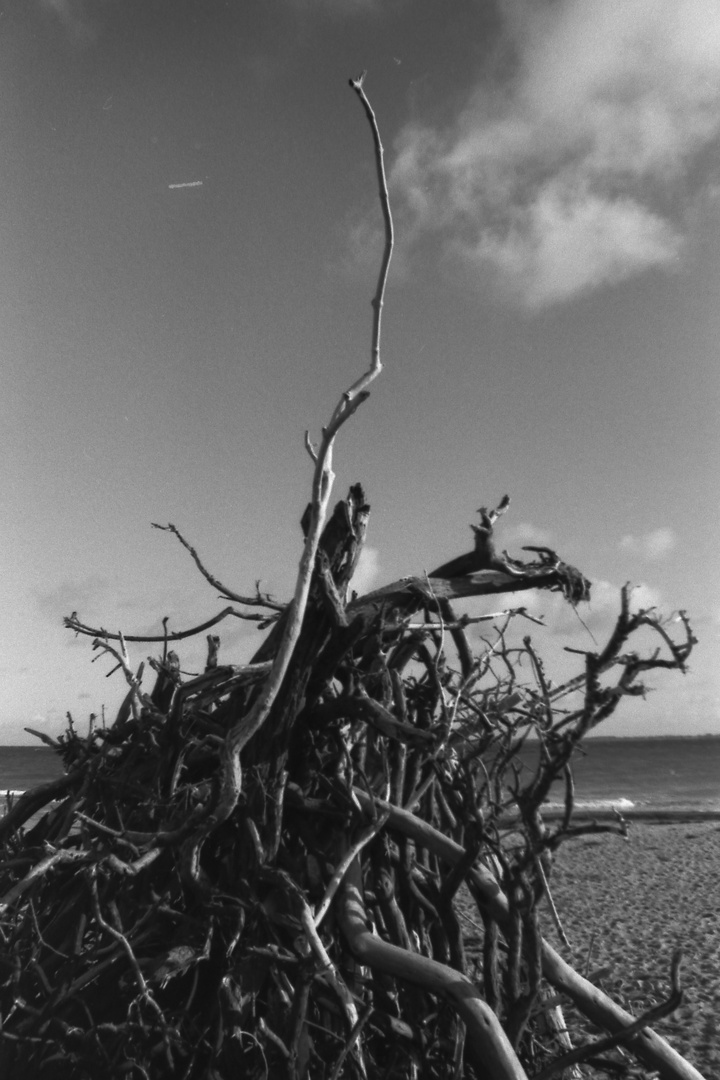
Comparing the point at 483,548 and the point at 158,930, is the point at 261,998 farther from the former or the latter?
the point at 483,548

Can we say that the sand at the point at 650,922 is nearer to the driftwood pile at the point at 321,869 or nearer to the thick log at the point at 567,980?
the thick log at the point at 567,980

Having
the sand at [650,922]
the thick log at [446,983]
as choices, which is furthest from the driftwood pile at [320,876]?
the sand at [650,922]

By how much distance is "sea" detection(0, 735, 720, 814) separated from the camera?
1008 inches

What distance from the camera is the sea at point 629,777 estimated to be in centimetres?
2559

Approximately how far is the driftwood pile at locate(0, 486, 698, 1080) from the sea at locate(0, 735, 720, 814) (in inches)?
628

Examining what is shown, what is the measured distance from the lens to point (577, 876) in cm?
1130

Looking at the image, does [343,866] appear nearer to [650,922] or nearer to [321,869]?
[321,869]

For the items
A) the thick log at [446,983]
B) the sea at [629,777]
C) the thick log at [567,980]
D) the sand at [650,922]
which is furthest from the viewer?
the sea at [629,777]

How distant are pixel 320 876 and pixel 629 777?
4129 cm

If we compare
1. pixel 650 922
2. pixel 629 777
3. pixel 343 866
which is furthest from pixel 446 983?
pixel 629 777

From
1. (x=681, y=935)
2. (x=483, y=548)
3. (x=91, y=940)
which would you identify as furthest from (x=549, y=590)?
(x=681, y=935)

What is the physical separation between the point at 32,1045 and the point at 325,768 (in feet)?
4.48

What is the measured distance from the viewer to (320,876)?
134 inches

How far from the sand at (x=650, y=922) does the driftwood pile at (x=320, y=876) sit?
0.52 m
